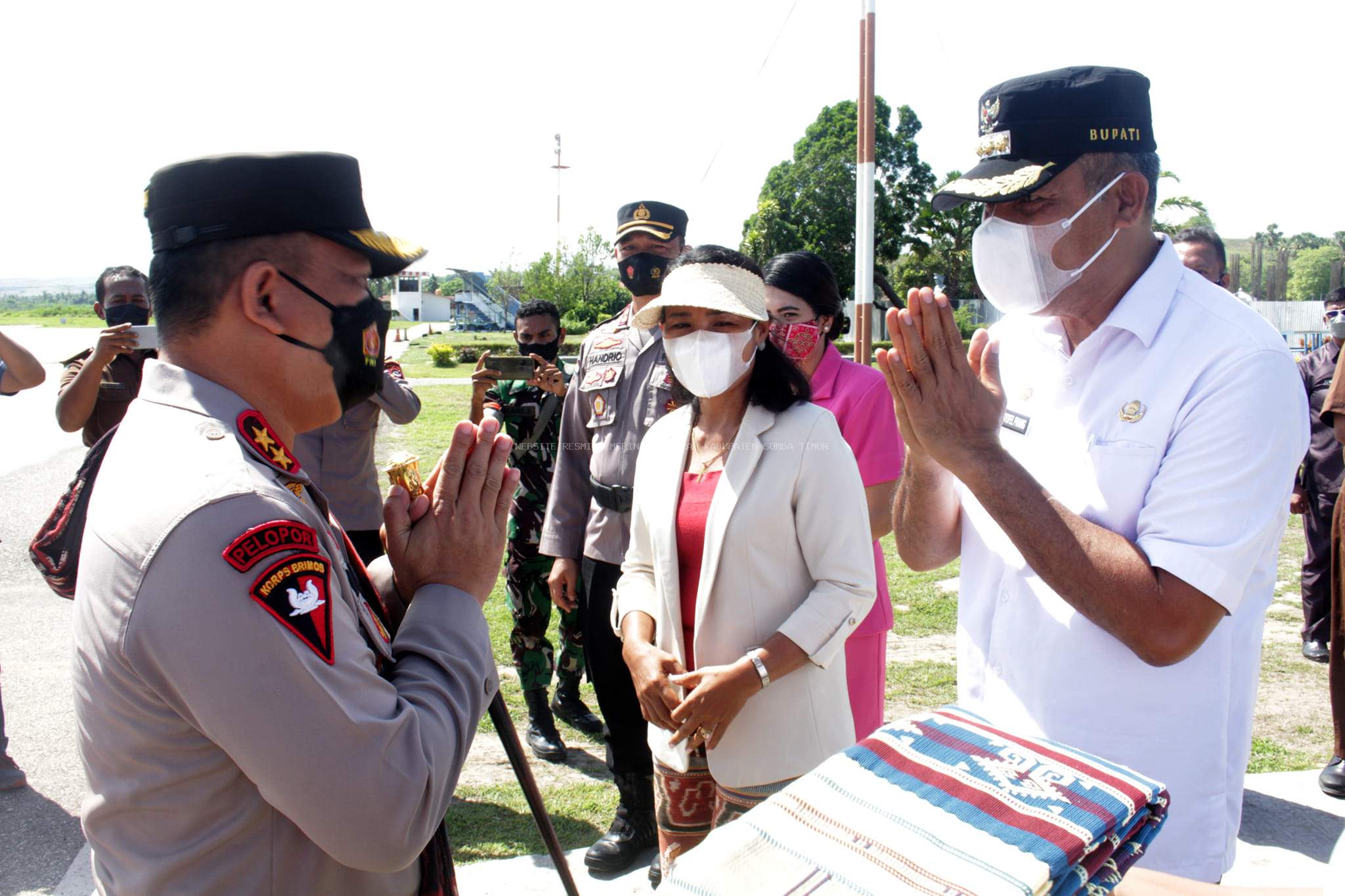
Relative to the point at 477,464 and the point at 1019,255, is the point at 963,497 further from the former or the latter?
the point at 477,464

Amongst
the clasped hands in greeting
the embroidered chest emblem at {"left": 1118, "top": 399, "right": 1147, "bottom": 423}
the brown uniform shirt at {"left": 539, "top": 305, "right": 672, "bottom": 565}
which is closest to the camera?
the embroidered chest emblem at {"left": 1118, "top": 399, "right": 1147, "bottom": 423}

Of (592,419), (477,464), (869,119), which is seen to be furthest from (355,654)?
(869,119)

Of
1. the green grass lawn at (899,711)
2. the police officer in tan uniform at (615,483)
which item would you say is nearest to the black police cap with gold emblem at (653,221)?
the police officer in tan uniform at (615,483)

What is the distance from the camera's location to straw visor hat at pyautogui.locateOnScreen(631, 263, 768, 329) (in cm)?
284

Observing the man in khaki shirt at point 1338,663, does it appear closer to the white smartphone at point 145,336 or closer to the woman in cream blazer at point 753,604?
the woman in cream blazer at point 753,604

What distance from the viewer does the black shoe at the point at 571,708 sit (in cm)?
489

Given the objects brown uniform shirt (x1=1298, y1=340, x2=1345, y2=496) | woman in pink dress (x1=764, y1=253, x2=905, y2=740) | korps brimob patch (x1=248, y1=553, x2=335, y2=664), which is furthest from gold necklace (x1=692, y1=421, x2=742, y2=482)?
brown uniform shirt (x1=1298, y1=340, x2=1345, y2=496)

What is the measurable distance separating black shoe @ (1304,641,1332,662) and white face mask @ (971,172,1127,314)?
5269 millimetres

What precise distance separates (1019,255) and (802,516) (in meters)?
1.01

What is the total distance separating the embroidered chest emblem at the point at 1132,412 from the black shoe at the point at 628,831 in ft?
8.60

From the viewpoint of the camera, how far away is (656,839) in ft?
12.0

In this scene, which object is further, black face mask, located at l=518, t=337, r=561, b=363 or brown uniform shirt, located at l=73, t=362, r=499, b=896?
black face mask, located at l=518, t=337, r=561, b=363

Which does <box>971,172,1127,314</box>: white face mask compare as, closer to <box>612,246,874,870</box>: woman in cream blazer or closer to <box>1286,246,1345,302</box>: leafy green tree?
<box>612,246,874,870</box>: woman in cream blazer

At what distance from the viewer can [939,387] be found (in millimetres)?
1694
